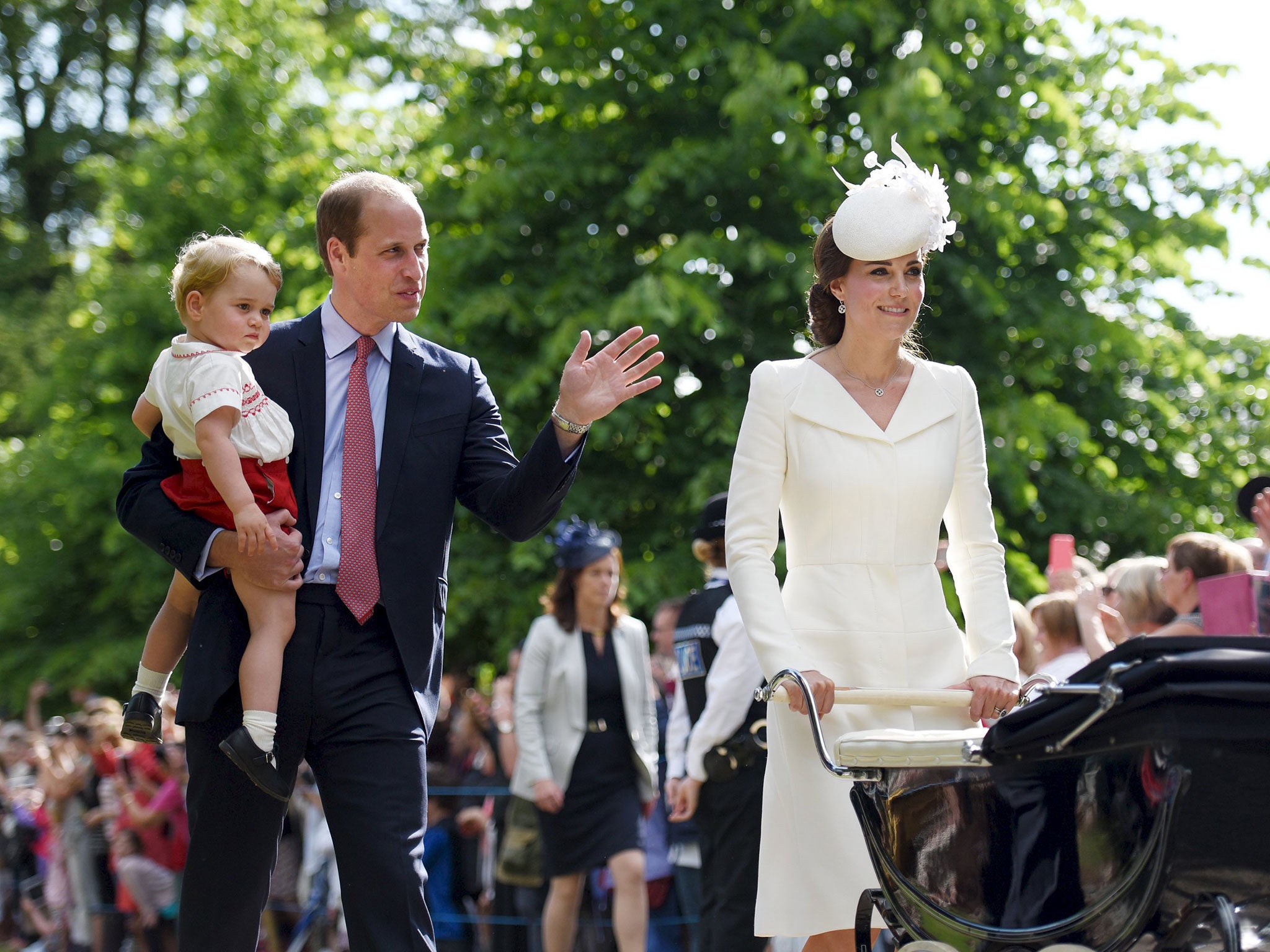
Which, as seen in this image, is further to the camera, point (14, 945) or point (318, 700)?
point (14, 945)

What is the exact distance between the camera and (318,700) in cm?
337

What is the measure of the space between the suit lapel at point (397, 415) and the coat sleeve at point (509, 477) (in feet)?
0.55

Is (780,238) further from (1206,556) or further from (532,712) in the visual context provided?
(1206,556)

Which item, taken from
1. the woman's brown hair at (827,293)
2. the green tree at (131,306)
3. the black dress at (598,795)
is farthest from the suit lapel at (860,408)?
the green tree at (131,306)

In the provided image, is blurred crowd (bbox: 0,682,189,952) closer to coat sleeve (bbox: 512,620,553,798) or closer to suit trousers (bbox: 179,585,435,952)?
coat sleeve (bbox: 512,620,553,798)

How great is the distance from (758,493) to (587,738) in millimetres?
4103

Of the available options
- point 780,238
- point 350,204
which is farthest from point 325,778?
point 780,238

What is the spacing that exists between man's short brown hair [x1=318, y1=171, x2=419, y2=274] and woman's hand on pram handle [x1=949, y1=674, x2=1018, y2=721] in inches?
72.9

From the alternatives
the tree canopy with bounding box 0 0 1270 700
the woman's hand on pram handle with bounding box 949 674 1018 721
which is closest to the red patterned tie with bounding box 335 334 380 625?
the woman's hand on pram handle with bounding box 949 674 1018 721

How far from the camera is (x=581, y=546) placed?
Answer: 25.6ft

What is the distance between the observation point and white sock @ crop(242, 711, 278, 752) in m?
3.26

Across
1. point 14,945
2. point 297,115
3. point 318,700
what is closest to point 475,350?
point 14,945

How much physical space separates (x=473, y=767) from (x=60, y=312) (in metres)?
15.6

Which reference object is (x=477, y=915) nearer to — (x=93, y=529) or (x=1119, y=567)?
(x=1119, y=567)
